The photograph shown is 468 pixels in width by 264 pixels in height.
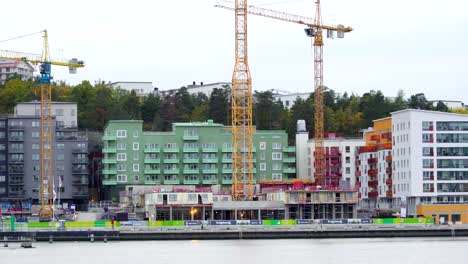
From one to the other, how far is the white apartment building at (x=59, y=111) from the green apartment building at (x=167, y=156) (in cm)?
1063

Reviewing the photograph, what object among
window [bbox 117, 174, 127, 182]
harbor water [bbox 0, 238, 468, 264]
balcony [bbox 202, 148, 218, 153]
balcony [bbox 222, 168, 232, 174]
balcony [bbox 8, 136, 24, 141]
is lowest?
harbor water [bbox 0, 238, 468, 264]

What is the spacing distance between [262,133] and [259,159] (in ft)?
12.4

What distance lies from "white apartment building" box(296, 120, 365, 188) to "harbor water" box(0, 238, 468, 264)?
49457 millimetres

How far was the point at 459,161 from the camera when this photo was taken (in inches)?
5955

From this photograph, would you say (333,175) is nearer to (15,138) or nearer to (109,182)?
(109,182)

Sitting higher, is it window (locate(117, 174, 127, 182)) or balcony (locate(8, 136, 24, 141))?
balcony (locate(8, 136, 24, 141))

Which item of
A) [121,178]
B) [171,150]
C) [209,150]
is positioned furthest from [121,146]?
[209,150]

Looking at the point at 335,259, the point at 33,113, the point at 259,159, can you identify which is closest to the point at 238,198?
the point at 259,159

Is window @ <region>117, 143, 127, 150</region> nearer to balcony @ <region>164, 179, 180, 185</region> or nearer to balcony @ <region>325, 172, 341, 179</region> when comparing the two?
balcony @ <region>164, 179, 180, 185</region>

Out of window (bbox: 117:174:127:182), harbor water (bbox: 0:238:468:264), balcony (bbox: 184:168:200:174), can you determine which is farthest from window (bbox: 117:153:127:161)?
harbor water (bbox: 0:238:468:264)

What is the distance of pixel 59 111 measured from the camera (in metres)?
180

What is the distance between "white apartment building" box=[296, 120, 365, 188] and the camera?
17600 centimetres

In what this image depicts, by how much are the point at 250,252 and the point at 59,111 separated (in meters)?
80.1

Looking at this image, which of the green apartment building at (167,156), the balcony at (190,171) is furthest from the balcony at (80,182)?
the balcony at (190,171)
